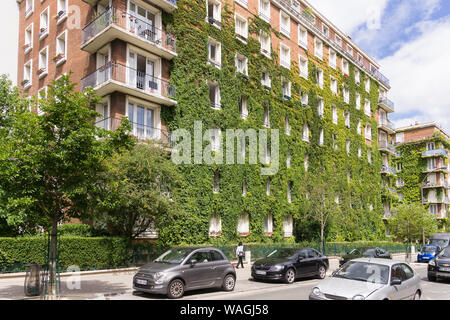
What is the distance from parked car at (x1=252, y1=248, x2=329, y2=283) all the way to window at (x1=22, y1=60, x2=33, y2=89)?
23885 mm

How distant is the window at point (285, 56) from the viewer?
124 feet

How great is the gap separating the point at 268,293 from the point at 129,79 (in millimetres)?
15491

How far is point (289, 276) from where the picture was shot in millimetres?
17312

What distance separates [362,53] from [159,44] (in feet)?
123

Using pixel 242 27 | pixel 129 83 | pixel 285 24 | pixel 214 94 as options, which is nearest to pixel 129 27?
pixel 129 83

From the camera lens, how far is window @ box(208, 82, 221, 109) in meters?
29.5

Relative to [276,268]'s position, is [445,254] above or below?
above

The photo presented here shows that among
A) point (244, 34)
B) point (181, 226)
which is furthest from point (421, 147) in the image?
point (181, 226)

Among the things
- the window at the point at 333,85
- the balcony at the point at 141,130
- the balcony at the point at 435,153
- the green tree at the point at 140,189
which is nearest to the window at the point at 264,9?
the window at the point at 333,85

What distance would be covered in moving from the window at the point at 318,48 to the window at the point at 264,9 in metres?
8.91

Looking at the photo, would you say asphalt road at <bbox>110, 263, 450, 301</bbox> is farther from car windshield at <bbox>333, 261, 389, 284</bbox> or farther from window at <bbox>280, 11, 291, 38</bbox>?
window at <bbox>280, 11, 291, 38</bbox>

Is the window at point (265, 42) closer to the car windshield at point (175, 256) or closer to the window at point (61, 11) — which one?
the window at point (61, 11)

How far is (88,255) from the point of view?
18.8 meters

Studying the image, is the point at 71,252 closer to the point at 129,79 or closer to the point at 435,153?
the point at 129,79
